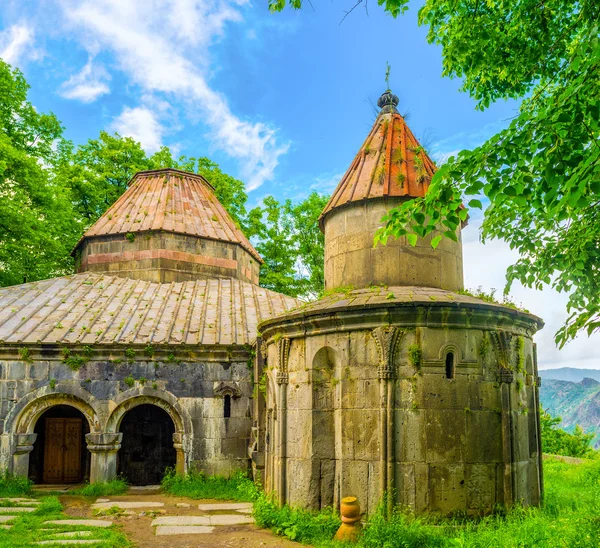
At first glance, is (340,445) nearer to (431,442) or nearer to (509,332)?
(431,442)

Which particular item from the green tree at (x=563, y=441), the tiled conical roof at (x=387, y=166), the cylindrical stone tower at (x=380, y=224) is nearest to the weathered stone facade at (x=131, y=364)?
the cylindrical stone tower at (x=380, y=224)

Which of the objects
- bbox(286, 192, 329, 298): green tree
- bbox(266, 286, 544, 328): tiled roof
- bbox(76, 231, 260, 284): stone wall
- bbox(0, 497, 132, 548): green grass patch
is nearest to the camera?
bbox(0, 497, 132, 548): green grass patch

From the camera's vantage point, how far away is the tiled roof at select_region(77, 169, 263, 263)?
16422 millimetres

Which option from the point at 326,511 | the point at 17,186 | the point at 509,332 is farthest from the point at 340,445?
the point at 17,186

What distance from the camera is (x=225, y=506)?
978 cm

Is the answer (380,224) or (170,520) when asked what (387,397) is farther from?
(170,520)

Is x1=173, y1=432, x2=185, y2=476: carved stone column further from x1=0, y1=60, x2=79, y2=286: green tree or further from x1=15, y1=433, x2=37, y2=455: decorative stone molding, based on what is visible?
x1=0, y1=60, x2=79, y2=286: green tree

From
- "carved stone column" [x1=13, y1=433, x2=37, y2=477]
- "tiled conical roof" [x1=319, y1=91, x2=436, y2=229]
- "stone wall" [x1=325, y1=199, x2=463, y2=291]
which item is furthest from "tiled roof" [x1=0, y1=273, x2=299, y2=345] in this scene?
"tiled conical roof" [x1=319, y1=91, x2=436, y2=229]

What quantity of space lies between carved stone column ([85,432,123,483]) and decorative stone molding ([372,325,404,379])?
22.0 ft

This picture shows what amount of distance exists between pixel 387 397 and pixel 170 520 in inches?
169

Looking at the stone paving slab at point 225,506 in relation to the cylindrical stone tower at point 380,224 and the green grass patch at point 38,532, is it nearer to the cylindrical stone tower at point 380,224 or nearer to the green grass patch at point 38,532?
the green grass patch at point 38,532

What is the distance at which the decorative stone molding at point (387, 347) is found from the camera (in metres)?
7.41

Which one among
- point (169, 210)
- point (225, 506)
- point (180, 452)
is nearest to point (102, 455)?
point (180, 452)

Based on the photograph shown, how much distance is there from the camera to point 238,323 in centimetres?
1281
